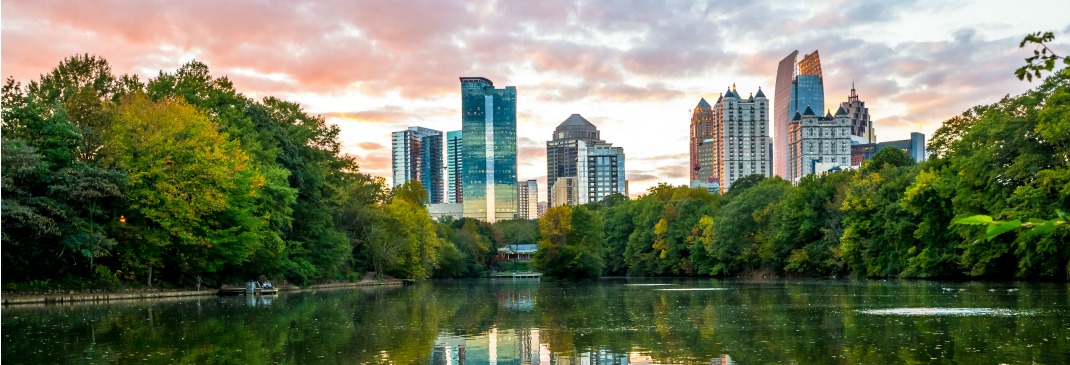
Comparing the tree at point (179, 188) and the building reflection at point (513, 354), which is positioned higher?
the tree at point (179, 188)

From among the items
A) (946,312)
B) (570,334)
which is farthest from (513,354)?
(946,312)

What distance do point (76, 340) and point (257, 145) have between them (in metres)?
40.1

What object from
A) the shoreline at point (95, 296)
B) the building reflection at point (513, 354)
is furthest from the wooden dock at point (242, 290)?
the building reflection at point (513, 354)

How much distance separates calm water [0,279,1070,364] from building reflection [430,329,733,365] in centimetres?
3

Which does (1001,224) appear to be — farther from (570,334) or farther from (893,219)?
(893,219)

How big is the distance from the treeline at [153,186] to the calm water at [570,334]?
806cm

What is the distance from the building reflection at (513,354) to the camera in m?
16.9

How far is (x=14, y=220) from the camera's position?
39562 mm

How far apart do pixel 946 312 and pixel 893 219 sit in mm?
41506

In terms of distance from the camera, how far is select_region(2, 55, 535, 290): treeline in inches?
1672

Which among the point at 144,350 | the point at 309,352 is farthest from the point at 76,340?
the point at 309,352

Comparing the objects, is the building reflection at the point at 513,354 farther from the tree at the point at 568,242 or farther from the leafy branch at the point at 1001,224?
the tree at the point at 568,242

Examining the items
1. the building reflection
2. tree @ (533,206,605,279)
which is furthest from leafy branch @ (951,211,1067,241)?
tree @ (533,206,605,279)

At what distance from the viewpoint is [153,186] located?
159 ft
